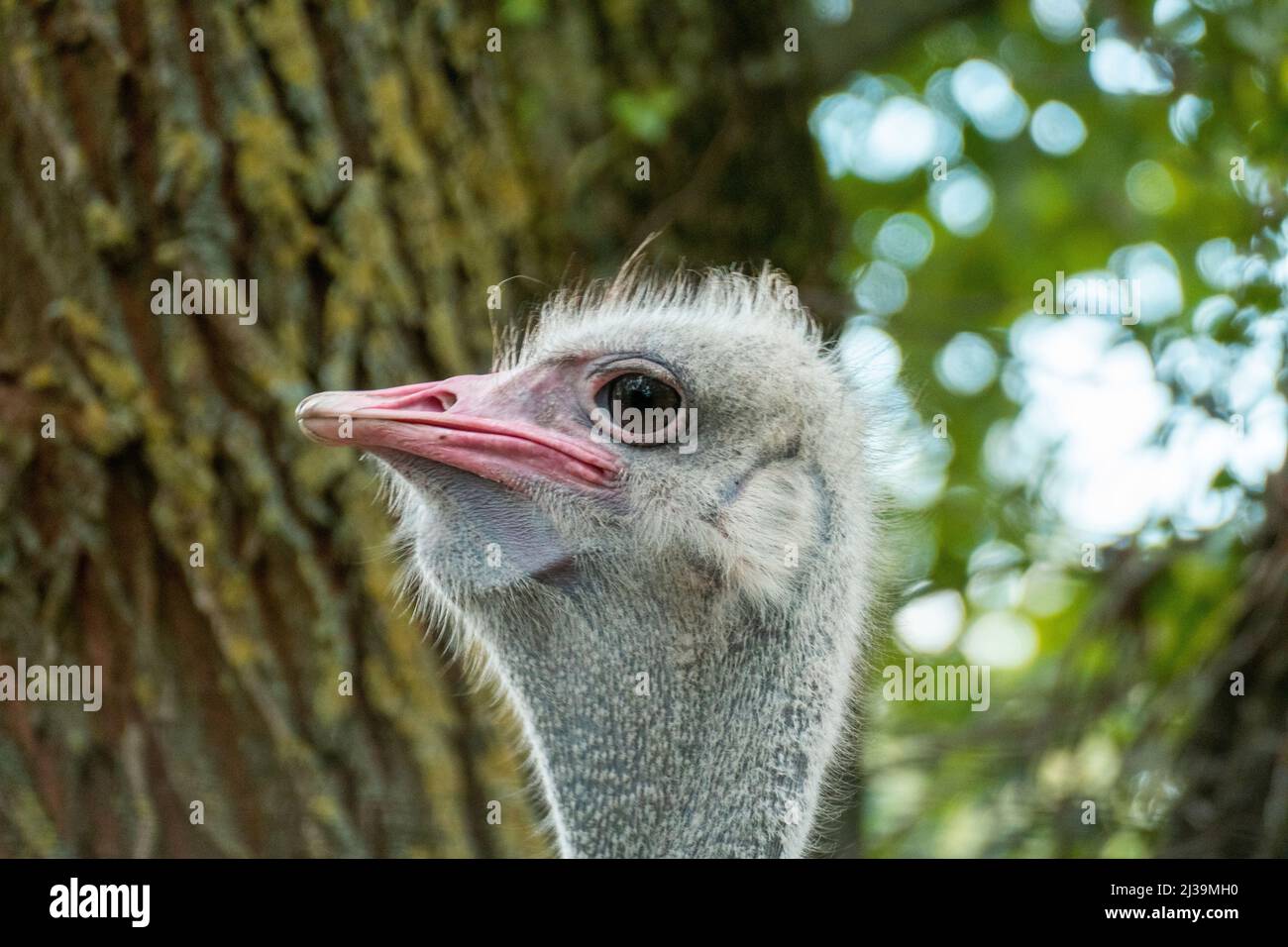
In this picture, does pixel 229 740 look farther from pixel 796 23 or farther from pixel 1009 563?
pixel 796 23

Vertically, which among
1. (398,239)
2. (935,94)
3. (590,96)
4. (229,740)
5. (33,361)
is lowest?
(229,740)

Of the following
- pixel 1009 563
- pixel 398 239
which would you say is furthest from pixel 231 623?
pixel 1009 563

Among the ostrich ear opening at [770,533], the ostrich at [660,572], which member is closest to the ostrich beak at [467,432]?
the ostrich at [660,572]

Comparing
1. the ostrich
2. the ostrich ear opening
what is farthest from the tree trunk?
the ostrich ear opening

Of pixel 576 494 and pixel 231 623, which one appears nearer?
pixel 576 494

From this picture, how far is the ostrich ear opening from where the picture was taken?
5.57 ft

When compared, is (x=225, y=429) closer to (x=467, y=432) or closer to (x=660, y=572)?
(x=467, y=432)

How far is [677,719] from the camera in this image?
173 centimetres

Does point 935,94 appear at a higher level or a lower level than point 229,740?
higher

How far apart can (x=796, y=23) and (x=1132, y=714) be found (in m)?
1.63

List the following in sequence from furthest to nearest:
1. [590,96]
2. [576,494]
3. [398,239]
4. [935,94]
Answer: [935,94], [590,96], [398,239], [576,494]

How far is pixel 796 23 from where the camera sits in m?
3.08

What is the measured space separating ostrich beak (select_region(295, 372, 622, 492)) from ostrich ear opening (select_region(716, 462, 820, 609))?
156 mm

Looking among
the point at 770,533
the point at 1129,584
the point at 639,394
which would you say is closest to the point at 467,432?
the point at 639,394
